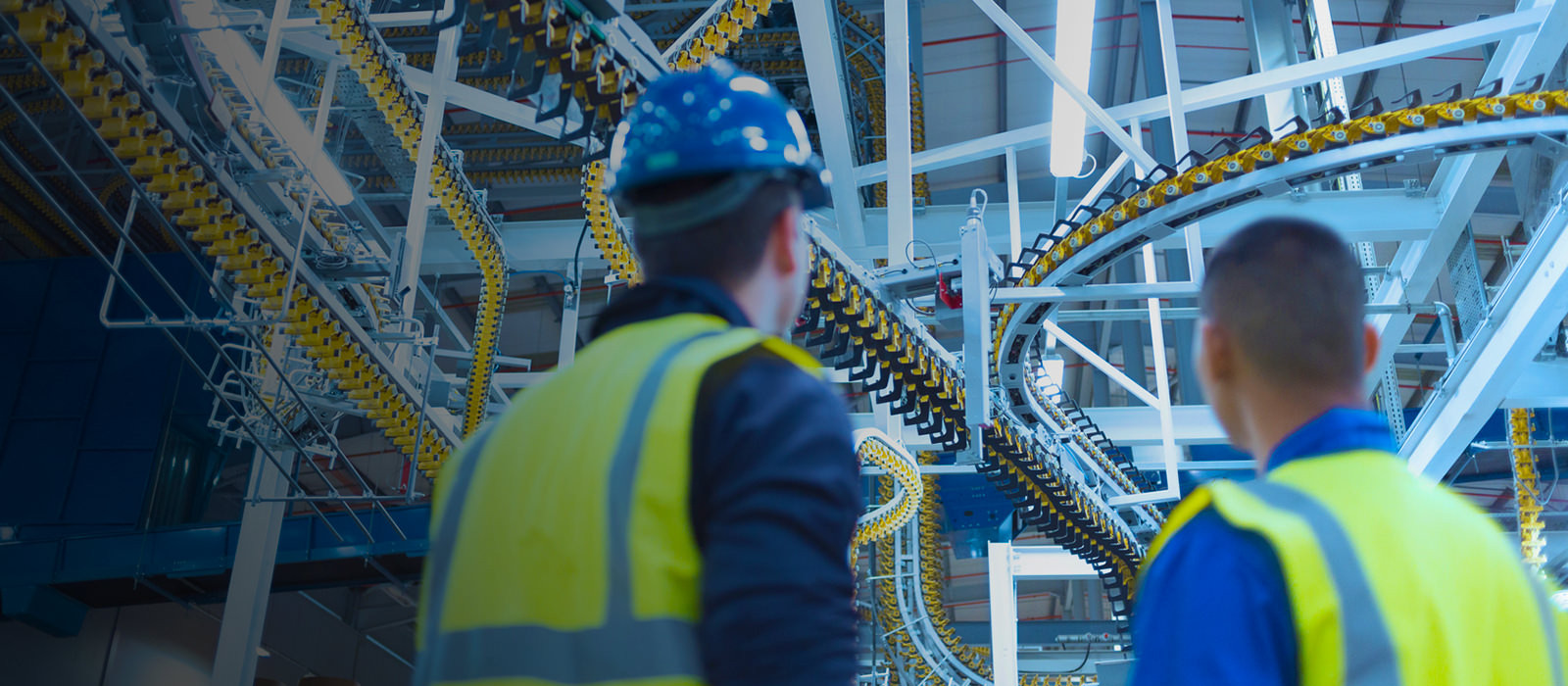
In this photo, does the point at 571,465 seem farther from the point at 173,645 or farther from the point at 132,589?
the point at 173,645

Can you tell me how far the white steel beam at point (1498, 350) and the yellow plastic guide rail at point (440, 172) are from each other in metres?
8.54

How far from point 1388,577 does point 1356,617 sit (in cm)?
7

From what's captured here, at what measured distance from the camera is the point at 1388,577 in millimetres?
1324

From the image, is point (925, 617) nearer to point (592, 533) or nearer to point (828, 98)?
point (828, 98)

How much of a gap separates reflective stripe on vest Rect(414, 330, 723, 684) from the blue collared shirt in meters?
0.62

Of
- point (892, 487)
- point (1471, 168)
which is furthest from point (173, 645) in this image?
point (1471, 168)

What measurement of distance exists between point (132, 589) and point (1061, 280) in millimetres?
12019

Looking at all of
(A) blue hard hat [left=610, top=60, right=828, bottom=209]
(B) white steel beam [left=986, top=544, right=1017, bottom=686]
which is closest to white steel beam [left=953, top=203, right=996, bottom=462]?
(B) white steel beam [left=986, top=544, right=1017, bottom=686]

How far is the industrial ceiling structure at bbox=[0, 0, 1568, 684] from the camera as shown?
7.29 meters

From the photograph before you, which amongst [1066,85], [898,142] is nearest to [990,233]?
[898,142]

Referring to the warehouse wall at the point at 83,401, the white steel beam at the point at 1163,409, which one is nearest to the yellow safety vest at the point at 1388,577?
the white steel beam at the point at 1163,409

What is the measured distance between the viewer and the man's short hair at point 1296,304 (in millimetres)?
1604

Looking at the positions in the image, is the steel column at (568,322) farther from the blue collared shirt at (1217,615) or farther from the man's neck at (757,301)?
the blue collared shirt at (1217,615)

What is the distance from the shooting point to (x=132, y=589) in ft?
46.2
